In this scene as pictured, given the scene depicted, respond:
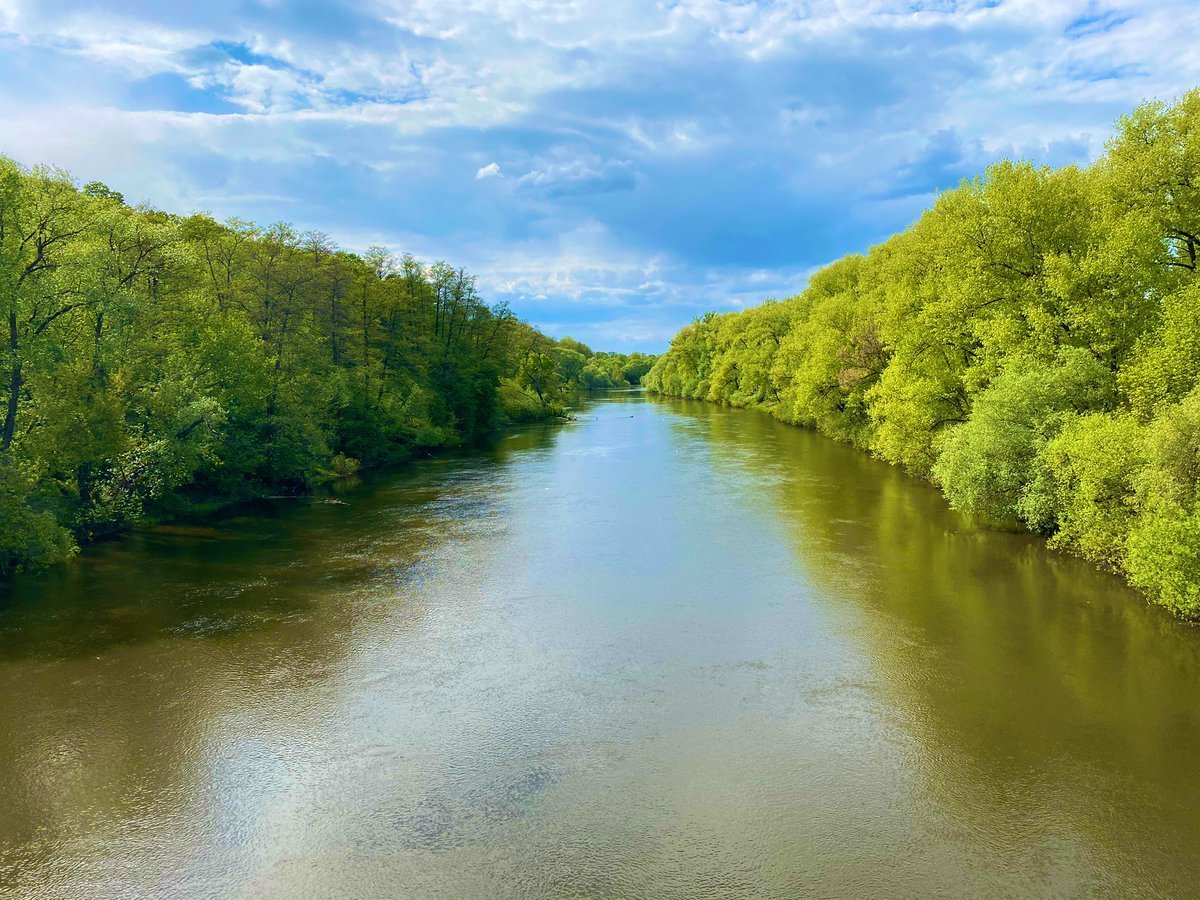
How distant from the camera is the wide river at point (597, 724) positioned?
8.39 meters

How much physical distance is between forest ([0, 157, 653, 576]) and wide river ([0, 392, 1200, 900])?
3.33 metres

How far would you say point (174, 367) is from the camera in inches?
1029

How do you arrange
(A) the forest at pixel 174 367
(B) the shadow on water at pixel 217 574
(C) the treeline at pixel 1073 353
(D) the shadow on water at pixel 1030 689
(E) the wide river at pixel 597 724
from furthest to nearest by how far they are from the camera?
(A) the forest at pixel 174 367
(B) the shadow on water at pixel 217 574
(C) the treeline at pixel 1073 353
(D) the shadow on water at pixel 1030 689
(E) the wide river at pixel 597 724

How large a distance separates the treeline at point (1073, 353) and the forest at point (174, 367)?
26437 millimetres

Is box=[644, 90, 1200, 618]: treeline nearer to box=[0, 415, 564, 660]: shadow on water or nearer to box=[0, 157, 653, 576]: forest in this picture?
box=[0, 415, 564, 660]: shadow on water

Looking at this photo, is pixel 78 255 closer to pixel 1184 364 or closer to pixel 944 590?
pixel 944 590

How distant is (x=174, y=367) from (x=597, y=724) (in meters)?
23.0

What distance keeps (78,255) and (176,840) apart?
19154 mm

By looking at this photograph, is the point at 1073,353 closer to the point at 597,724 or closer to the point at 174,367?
the point at 597,724

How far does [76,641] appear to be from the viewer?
15039 mm

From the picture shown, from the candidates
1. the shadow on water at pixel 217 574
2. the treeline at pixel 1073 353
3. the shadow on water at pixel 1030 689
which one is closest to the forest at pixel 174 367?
the shadow on water at pixel 217 574

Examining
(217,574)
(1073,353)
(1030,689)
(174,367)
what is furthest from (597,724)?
(174,367)

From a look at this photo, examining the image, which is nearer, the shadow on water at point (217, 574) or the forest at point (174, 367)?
the shadow on water at point (217, 574)

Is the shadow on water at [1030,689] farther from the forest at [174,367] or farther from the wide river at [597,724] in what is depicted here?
the forest at [174,367]
